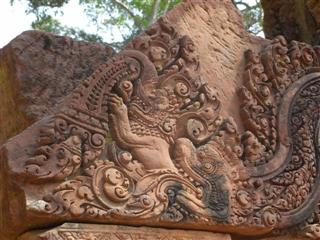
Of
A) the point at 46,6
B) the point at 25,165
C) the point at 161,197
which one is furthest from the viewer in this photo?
the point at 46,6

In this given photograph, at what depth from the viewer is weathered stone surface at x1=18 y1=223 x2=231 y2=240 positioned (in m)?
2.26

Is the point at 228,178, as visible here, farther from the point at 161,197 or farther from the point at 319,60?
the point at 319,60

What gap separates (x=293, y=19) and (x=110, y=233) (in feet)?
6.75

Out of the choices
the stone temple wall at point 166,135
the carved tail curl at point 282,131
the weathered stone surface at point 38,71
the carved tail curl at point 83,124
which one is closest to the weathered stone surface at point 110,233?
the stone temple wall at point 166,135

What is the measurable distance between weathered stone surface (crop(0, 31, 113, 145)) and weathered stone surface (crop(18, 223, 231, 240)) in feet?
2.45

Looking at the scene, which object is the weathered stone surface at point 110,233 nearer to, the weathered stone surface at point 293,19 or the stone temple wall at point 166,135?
the stone temple wall at point 166,135

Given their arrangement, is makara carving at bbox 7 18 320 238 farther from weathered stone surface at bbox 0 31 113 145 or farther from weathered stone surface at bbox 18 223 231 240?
weathered stone surface at bbox 0 31 113 145

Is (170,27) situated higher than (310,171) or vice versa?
(170,27)

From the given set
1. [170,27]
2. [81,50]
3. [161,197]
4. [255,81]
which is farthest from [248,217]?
[81,50]

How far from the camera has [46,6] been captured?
47.0ft

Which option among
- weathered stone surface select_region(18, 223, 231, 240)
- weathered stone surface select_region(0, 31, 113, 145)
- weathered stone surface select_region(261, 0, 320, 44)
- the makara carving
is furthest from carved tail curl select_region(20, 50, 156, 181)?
weathered stone surface select_region(261, 0, 320, 44)

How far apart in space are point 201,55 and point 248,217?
0.66m

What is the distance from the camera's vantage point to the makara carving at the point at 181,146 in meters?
2.35

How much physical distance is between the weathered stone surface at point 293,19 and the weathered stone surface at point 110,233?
158cm
